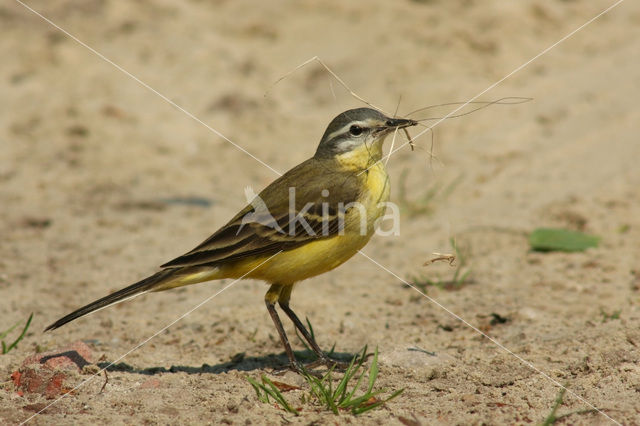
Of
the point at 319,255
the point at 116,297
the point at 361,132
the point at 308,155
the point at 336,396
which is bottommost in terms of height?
the point at 336,396

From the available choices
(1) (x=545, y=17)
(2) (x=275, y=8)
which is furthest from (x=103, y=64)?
(1) (x=545, y=17)

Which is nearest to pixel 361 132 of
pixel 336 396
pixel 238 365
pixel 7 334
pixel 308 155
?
pixel 238 365

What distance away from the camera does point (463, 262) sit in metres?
6.68

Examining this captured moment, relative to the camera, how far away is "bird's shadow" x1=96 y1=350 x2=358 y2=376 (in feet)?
16.1

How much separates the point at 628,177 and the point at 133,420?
6.20 m

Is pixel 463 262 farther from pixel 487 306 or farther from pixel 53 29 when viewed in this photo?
pixel 53 29

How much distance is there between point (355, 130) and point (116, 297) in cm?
210

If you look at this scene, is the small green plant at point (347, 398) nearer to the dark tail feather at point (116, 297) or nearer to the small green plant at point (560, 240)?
the dark tail feather at point (116, 297)

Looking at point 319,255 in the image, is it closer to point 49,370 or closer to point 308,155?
point 49,370

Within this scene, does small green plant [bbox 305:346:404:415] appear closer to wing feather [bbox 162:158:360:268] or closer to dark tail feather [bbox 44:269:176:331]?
wing feather [bbox 162:158:360:268]

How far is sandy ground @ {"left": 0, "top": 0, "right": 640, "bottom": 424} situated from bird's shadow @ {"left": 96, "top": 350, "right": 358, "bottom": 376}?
0.12 ft

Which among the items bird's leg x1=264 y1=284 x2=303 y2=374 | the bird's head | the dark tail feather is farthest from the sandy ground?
the bird's head

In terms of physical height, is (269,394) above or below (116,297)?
below

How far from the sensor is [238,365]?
16.8ft
